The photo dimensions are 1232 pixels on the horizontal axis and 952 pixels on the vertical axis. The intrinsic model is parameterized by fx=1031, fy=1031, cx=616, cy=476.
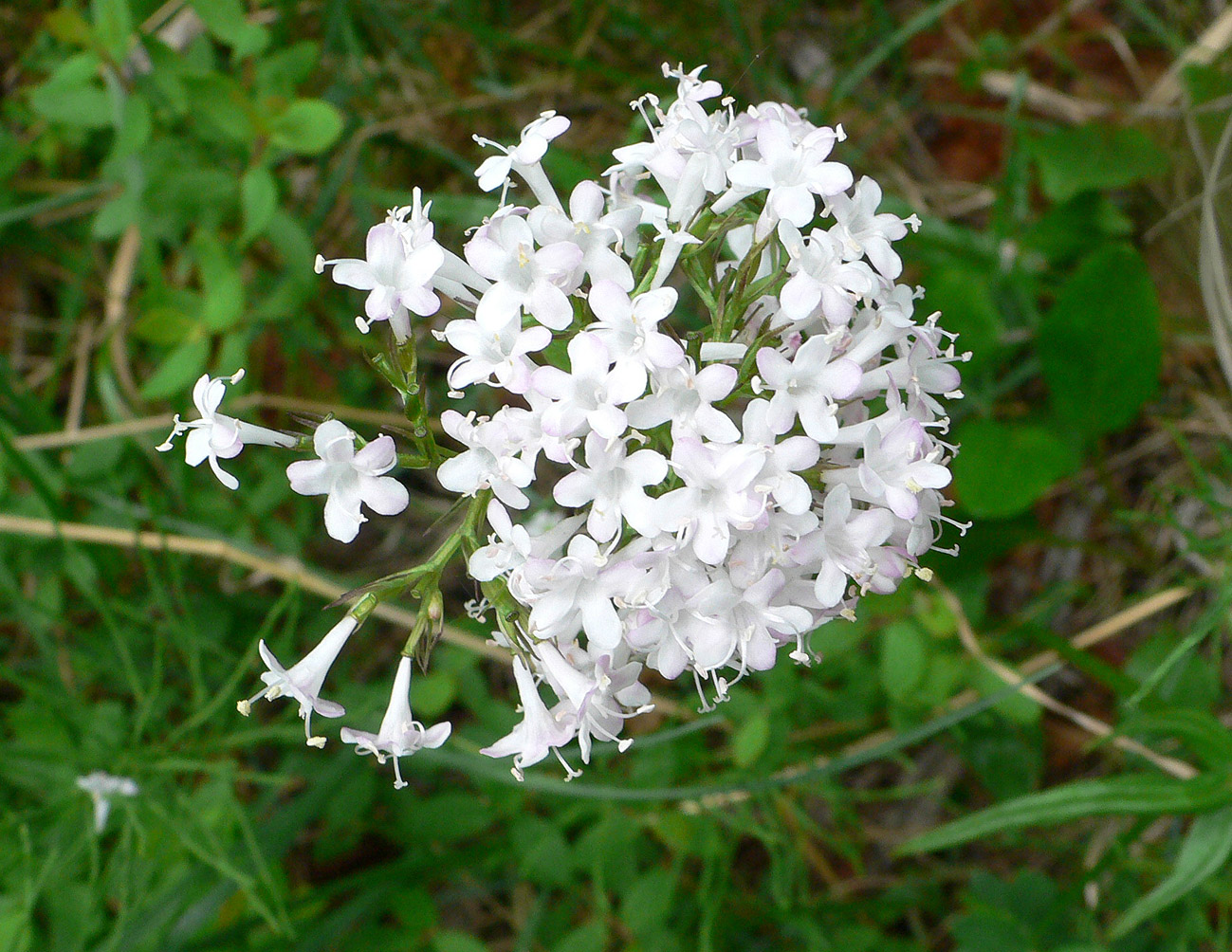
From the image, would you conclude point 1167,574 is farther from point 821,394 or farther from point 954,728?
point 821,394

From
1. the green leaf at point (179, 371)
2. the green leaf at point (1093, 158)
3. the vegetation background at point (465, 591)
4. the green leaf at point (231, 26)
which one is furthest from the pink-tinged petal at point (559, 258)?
the green leaf at point (1093, 158)

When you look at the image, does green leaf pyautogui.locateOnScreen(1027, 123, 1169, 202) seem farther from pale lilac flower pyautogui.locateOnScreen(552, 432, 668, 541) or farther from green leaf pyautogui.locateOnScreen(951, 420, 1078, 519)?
pale lilac flower pyautogui.locateOnScreen(552, 432, 668, 541)

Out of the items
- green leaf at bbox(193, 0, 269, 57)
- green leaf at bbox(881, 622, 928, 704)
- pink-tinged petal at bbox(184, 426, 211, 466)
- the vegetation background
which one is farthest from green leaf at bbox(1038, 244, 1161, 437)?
pink-tinged petal at bbox(184, 426, 211, 466)

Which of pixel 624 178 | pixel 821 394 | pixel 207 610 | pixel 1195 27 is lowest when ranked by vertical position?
pixel 821 394

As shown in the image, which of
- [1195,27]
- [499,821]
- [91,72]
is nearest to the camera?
[91,72]

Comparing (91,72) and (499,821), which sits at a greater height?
(91,72)

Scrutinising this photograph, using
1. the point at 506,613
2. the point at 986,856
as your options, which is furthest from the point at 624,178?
the point at 986,856
